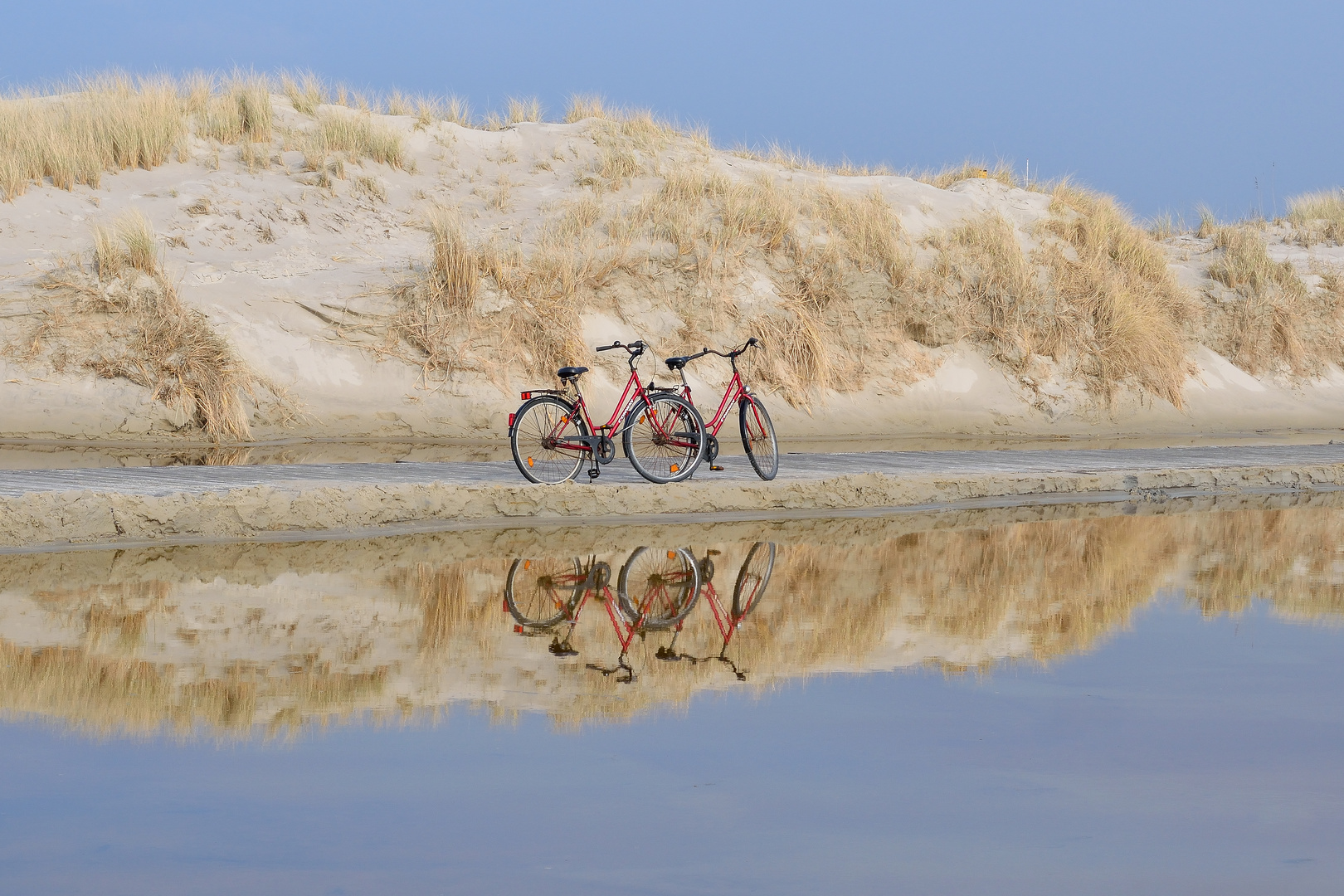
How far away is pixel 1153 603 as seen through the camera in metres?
7.98

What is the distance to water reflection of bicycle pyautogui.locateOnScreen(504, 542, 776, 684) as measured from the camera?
684 centimetres

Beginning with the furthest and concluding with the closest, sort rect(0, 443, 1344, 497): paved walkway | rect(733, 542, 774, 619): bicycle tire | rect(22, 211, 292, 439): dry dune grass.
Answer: rect(22, 211, 292, 439): dry dune grass < rect(0, 443, 1344, 497): paved walkway < rect(733, 542, 774, 619): bicycle tire

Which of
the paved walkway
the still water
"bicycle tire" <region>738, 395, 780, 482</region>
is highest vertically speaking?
"bicycle tire" <region>738, 395, 780, 482</region>

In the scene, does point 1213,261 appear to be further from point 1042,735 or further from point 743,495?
point 1042,735

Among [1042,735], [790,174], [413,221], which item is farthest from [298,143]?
[1042,735]

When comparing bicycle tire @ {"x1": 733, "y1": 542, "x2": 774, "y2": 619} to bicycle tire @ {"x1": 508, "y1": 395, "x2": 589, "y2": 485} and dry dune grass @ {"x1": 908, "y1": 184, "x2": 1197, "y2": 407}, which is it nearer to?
bicycle tire @ {"x1": 508, "y1": 395, "x2": 589, "y2": 485}

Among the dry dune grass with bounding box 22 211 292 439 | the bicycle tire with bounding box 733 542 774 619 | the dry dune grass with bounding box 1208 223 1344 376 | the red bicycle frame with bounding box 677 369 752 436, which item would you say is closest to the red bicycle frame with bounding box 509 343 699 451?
the red bicycle frame with bounding box 677 369 752 436

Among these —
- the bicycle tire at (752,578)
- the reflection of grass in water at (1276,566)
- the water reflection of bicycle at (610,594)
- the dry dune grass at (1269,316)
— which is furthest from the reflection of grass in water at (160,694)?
the dry dune grass at (1269,316)

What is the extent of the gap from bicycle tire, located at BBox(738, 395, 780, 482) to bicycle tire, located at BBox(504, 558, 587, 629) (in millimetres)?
3460

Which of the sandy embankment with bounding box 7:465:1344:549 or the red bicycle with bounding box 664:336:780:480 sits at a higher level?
the red bicycle with bounding box 664:336:780:480

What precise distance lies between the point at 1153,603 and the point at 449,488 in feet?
16.9

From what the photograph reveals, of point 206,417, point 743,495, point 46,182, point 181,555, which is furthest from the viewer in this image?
point 46,182

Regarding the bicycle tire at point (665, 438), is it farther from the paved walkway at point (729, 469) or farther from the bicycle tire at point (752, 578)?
the bicycle tire at point (752, 578)

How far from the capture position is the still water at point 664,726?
388cm
